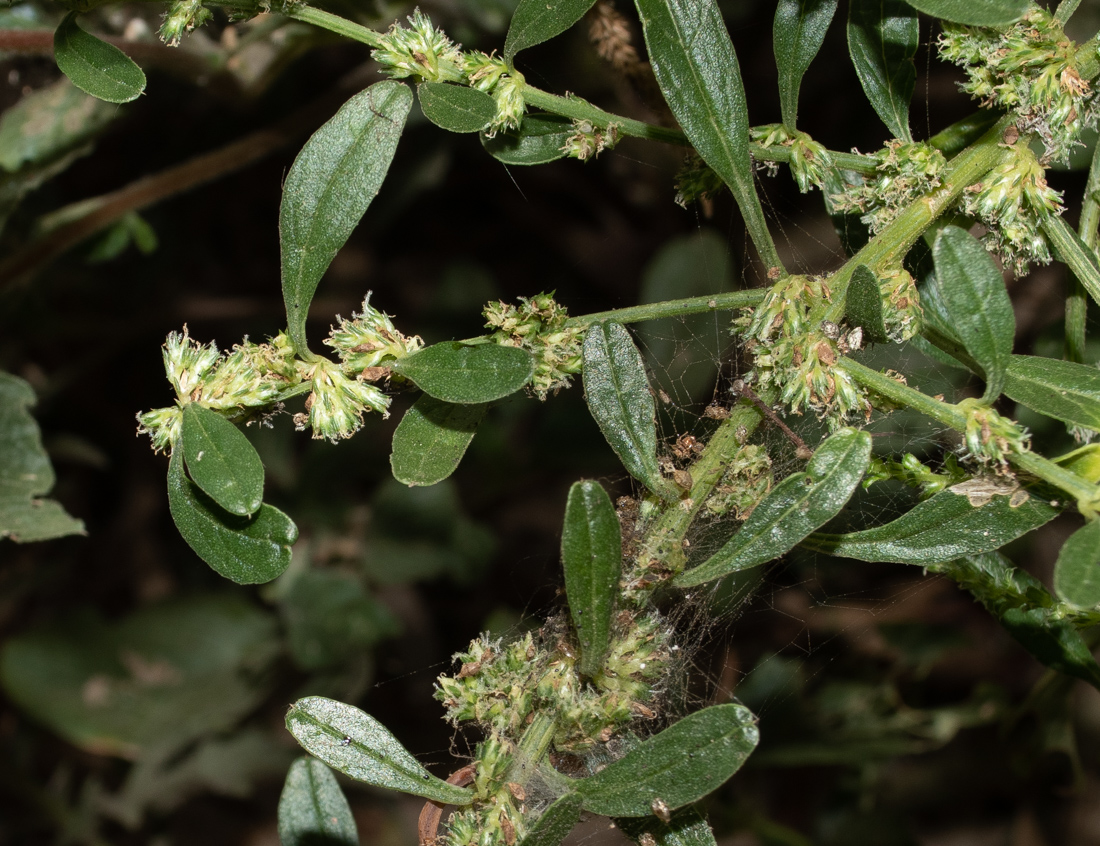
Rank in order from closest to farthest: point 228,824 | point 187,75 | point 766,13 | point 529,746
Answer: point 529,746, point 187,75, point 766,13, point 228,824

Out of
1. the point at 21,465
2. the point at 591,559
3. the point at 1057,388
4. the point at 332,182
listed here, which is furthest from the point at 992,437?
the point at 21,465

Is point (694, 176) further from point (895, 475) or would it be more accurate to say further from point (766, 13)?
point (766, 13)

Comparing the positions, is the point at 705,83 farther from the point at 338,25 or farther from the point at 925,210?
the point at 338,25

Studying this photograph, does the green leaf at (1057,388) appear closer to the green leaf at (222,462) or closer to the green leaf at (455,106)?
the green leaf at (455,106)

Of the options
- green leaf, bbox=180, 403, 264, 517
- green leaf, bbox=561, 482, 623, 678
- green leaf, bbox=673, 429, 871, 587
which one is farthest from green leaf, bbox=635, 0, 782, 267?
green leaf, bbox=180, 403, 264, 517

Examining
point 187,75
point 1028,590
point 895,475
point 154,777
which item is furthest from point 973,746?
point 187,75

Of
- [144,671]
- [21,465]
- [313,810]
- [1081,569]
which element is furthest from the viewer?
[144,671]
